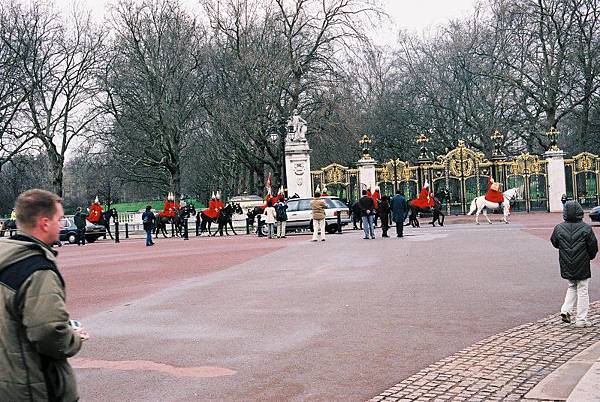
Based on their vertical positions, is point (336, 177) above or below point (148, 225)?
above

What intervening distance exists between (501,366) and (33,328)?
4.87 meters

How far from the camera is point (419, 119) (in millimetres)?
54531

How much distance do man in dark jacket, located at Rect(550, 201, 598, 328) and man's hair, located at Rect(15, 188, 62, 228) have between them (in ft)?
23.0

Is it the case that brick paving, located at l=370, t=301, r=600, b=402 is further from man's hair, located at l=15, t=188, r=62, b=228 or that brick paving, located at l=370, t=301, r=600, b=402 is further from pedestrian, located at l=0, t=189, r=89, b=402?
man's hair, located at l=15, t=188, r=62, b=228

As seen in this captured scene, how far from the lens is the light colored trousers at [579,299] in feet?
29.7

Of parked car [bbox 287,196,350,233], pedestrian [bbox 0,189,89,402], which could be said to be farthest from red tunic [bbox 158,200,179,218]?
pedestrian [bbox 0,189,89,402]

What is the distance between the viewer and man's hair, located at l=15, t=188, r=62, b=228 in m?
3.78

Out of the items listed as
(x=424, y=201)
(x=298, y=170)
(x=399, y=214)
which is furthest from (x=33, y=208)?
(x=298, y=170)

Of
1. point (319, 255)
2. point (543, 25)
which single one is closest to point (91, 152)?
point (543, 25)

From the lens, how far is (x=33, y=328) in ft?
11.5

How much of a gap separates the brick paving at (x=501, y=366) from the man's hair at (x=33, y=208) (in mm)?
3340

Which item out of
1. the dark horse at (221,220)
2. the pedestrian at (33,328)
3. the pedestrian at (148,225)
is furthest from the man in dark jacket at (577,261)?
the dark horse at (221,220)

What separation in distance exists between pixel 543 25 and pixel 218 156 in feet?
75.4

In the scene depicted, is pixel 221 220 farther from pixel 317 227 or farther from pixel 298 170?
pixel 317 227
